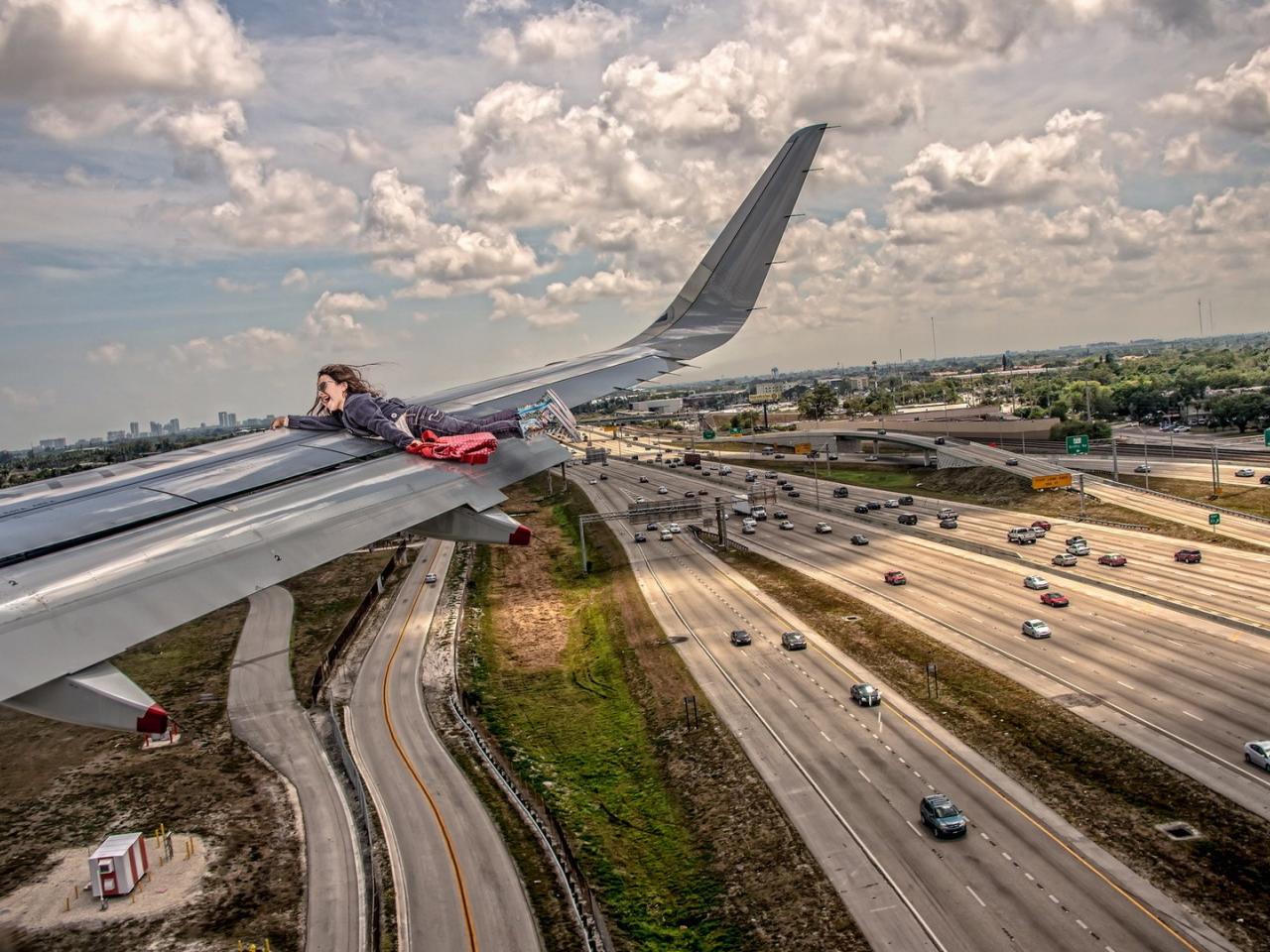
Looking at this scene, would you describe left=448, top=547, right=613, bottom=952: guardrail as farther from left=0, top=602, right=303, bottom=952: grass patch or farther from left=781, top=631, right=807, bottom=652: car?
left=781, top=631, right=807, bottom=652: car

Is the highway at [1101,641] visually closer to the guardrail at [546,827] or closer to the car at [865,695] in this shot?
the car at [865,695]

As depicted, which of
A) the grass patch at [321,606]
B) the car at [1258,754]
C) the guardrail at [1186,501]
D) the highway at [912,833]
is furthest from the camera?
the guardrail at [1186,501]

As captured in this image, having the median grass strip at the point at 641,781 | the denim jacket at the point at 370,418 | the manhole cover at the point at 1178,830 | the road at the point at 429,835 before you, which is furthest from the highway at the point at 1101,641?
the denim jacket at the point at 370,418

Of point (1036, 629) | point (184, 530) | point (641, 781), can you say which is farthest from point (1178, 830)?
point (184, 530)

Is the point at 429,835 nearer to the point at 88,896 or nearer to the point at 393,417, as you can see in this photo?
the point at 88,896

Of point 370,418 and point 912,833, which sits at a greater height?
point 370,418

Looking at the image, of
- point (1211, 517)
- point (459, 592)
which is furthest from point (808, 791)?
point (1211, 517)
